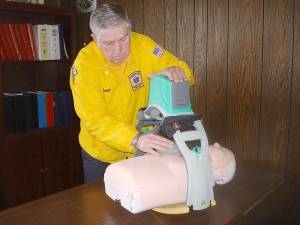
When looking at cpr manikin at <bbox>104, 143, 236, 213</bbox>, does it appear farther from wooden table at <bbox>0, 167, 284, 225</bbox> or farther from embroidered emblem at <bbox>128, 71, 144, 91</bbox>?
embroidered emblem at <bbox>128, 71, 144, 91</bbox>

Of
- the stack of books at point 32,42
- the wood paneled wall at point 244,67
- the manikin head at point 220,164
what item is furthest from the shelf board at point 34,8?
the manikin head at point 220,164

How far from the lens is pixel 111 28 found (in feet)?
4.45

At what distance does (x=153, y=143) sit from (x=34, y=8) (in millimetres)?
1797

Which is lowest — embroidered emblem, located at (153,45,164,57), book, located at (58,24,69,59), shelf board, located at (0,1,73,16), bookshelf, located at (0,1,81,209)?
bookshelf, located at (0,1,81,209)

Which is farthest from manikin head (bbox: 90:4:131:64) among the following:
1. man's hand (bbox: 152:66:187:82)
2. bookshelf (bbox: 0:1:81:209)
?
bookshelf (bbox: 0:1:81:209)

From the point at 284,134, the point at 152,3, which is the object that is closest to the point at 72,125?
the point at 152,3

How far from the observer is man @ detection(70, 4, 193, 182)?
4.38 ft

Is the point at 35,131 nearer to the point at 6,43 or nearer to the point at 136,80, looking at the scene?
the point at 6,43

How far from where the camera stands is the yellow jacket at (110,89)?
1414mm

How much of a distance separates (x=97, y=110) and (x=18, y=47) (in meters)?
1.42

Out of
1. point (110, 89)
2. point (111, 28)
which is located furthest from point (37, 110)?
point (111, 28)

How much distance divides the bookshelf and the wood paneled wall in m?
0.98

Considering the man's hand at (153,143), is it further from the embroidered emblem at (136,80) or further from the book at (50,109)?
the book at (50,109)

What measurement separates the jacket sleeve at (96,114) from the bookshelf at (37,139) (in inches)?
46.9
